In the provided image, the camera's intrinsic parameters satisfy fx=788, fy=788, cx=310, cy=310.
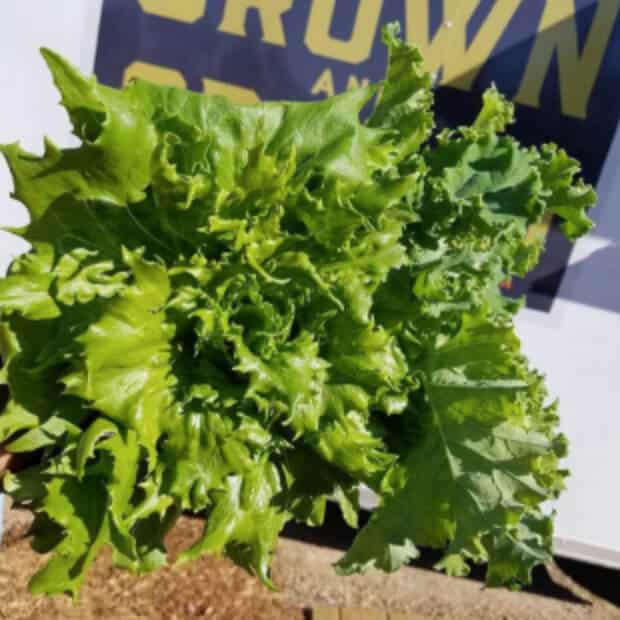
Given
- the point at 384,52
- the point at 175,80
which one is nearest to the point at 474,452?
the point at 384,52

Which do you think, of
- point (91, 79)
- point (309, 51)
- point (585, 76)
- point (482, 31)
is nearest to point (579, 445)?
point (585, 76)

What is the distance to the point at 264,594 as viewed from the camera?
4.10m

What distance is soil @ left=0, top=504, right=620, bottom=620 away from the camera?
3.74 meters

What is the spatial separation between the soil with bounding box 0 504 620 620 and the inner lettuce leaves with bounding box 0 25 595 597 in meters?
1.92

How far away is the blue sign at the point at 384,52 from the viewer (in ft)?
11.5

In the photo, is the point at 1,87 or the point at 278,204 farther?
the point at 1,87

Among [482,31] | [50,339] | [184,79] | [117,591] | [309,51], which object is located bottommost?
[117,591]

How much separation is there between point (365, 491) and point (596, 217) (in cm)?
179

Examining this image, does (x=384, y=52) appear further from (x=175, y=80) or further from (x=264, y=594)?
(x=264, y=594)

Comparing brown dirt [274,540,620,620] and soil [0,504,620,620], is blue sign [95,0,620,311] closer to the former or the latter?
soil [0,504,620,620]

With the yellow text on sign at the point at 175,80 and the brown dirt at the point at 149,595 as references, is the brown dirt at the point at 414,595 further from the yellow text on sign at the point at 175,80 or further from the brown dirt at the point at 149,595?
the yellow text on sign at the point at 175,80

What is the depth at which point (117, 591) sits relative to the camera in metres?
3.83

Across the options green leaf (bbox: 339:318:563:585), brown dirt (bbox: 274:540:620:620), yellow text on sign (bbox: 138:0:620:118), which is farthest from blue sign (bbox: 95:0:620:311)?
brown dirt (bbox: 274:540:620:620)

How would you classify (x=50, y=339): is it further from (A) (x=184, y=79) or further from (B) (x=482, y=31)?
(B) (x=482, y=31)
